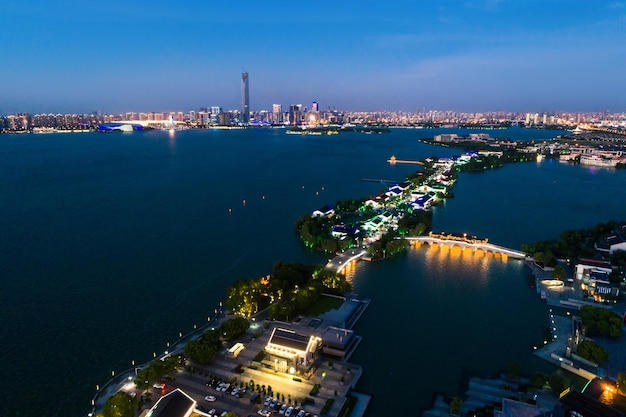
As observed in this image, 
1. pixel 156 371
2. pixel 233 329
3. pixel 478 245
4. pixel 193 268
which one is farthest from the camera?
pixel 478 245

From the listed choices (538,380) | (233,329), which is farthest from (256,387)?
(538,380)

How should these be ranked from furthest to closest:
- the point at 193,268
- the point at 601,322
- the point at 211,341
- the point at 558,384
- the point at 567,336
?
the point at 193,268 → the point at 567,336 → the point at 601,322 → the point at 211,341 → the point at 558,384

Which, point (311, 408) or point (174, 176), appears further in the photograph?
point (174, 176)

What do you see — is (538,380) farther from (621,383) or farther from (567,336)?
(567,336)

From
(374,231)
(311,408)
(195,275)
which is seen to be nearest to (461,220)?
(374,231)

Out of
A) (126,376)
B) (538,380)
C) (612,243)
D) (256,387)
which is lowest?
(126,376)

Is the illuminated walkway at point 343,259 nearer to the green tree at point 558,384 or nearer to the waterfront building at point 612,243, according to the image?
the green tree at point 558,384

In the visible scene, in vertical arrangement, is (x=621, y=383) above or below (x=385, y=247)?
below

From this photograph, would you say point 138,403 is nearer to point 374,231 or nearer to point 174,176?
point 374,231
